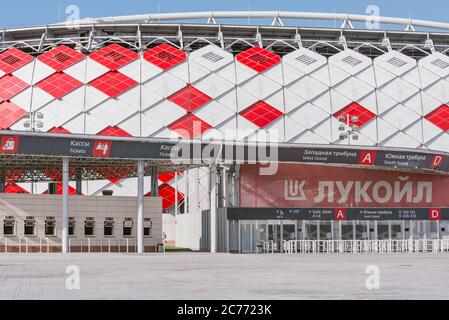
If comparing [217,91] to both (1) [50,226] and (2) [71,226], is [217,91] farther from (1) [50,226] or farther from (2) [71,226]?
(1) [50,226]

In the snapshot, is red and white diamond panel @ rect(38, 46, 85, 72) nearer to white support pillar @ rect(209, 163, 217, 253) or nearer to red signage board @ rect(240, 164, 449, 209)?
red signage board @ rect(240, 164, 449, 209)

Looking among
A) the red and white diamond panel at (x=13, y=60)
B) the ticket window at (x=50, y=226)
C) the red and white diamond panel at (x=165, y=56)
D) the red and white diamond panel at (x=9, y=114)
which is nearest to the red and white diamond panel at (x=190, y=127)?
the red and white diamond panel at (x=165, y=56)

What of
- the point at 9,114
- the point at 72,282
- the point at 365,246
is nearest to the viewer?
the point at 72,282

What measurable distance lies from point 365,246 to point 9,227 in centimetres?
2004

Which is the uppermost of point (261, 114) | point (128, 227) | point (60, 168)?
point (261, 114)

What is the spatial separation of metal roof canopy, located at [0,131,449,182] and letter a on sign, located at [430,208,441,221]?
310 centimetres

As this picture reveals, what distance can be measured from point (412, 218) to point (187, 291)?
36406 millimetres

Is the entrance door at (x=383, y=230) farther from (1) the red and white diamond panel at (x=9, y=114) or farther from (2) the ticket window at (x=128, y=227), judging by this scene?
(1) the red and white diamond panel at (x=9, y=114)

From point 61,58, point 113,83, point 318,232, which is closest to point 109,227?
point 318,232

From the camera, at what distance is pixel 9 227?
47.4m

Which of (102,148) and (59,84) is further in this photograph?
(59,84)

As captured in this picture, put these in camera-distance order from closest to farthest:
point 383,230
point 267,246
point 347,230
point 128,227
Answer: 1. point 267,246
2. point 128,227
3. point 347,230
4. point 383,230

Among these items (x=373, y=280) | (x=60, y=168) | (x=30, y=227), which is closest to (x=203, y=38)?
(x=60, y=168)

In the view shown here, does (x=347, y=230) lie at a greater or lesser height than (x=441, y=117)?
lesser
